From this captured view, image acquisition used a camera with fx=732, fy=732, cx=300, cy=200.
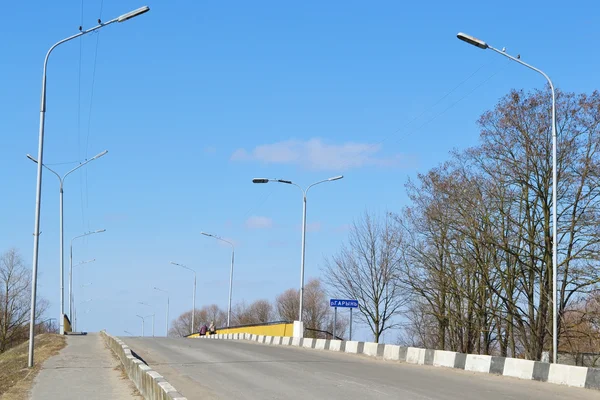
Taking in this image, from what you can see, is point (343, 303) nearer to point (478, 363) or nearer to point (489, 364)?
point (478, 363)

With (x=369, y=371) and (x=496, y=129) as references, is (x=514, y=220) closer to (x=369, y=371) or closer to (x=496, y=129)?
(x=496, y=129)

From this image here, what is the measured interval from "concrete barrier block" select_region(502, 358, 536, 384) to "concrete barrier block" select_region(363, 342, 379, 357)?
378 inches

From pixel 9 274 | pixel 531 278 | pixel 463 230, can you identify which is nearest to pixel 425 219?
pixel 463 230

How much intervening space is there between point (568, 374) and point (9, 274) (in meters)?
94.5

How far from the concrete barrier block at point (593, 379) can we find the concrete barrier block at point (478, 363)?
160 inches

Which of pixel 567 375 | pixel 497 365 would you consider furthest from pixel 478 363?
pixel 567 375

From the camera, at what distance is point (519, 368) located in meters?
17.6

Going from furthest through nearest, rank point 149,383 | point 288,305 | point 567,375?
point 288,305, point 567,375, point 149,383

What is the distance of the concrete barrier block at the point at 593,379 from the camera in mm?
14750

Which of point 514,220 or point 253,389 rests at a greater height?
point 514,220

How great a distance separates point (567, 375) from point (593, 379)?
0.86 m

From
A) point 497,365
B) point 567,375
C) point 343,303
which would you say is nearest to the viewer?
point 567,375

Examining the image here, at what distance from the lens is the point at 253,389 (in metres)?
14.6

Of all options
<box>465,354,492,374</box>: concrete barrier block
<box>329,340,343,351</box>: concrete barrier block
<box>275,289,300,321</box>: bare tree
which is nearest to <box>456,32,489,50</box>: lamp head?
<box>465,354,492,374</box>: concrete barrier block
